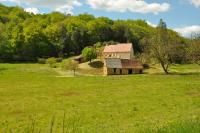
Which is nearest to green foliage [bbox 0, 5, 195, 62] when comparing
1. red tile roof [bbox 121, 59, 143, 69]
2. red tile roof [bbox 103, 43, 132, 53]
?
red tile roof [bbox 103, 43, 132, 53]

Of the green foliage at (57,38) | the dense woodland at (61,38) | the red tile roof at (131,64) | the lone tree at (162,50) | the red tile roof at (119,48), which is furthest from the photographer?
the green foliage at (57,38)

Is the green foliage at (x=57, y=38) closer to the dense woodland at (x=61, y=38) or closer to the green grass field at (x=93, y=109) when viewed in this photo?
the dense woodland at (x=61, y=38)

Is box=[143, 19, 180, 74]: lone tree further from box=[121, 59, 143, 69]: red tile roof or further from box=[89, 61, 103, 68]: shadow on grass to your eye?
box=[89, 61, 103, 68]: shadow on grass

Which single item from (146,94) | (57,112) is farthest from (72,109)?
(146,94)

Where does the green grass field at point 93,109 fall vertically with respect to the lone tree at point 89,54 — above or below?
below

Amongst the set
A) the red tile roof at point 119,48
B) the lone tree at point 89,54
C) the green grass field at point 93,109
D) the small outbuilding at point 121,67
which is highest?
the red tile roof at point 119,48

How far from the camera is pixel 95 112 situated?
28719 mm

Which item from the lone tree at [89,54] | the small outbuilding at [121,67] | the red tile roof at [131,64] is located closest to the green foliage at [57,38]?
the red tile roof at [131,64]

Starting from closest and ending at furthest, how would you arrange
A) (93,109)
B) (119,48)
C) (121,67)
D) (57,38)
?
(93,109) → (121,67) → (119,48) → (57,38)

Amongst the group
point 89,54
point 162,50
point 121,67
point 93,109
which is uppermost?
point 162,50

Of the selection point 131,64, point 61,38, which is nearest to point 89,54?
point 131,64

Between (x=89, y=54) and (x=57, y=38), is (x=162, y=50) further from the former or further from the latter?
(x=57, y=38)

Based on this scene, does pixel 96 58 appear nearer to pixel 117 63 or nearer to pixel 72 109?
pixel 117 63

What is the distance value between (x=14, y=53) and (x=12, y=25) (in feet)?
83.0
